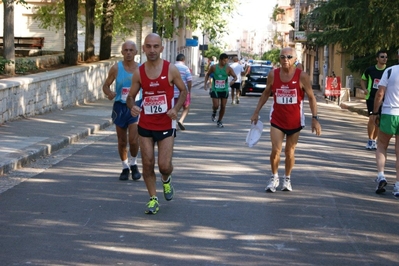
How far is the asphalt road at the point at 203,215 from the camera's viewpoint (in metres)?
6.57

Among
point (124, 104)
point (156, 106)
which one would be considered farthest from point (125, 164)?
point (156, 106)

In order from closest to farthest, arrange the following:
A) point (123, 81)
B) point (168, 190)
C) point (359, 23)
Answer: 1. point (168, 190)
2. point (123, 81)
3. point (359, 23)

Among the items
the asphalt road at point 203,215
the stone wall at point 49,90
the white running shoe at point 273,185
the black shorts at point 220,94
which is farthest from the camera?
the black shorts at point 220,94

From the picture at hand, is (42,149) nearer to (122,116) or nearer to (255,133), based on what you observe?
(122,116)

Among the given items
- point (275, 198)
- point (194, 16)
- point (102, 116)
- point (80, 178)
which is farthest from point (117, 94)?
point (194, 16)

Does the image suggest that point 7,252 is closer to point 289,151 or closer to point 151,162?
point 151,162

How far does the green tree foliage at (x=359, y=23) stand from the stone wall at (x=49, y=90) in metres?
8.10

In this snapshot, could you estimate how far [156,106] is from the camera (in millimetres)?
8227

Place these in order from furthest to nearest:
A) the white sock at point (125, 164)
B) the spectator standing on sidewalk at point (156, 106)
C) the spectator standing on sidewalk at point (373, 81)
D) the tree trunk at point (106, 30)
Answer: the tree trunk at point (106, 30)
the spectator standing on sidewalk at point (373, 81)
the white sock at point (125, 164)
the spectator standing on sidewalk at point (156, 106)

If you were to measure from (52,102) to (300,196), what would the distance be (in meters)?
12.6

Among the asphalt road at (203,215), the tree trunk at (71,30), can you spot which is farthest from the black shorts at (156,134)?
the tree trunk at (71,30)

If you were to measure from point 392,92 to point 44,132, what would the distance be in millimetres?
7957

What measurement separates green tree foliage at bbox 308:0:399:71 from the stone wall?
8.10 metres

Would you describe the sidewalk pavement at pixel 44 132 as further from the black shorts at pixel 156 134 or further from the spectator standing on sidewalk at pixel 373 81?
the spectator standing on sidewalk at pixel 373 81
